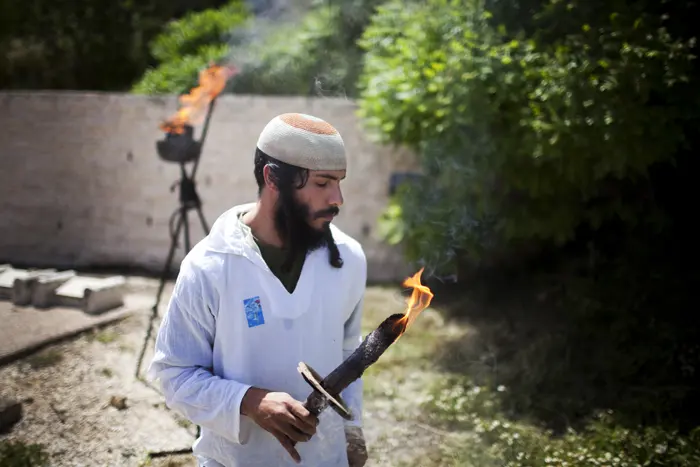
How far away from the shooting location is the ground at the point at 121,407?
4.17 m

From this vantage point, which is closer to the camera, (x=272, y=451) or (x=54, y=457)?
(x=272, y=451)

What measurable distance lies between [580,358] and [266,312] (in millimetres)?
4376

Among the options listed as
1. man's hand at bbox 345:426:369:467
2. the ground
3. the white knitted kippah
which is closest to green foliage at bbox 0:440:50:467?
the ground

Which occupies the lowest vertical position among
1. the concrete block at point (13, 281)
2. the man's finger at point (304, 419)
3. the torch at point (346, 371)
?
the concrete block at point (13, 281)

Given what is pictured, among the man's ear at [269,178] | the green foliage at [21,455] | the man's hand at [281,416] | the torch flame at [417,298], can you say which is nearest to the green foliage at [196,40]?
the green foliage at [21,455]

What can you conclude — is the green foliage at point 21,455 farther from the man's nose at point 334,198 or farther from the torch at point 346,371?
the man's nose at point 334,198

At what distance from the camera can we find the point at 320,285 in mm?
2303

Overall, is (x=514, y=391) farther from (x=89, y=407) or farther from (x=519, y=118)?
(x=89, y=407)

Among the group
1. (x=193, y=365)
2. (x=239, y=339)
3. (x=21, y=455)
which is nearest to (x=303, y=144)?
(x=239, y=339)

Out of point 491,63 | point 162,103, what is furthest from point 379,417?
point 162,103

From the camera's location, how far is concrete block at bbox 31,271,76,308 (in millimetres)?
5949

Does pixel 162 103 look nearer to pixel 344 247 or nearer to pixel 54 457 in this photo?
pixel 54 457

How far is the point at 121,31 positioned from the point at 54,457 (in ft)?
29.4

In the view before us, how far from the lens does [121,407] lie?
472cm
